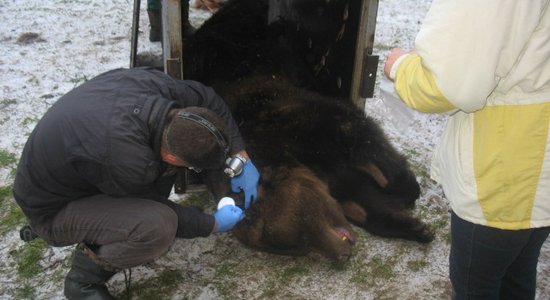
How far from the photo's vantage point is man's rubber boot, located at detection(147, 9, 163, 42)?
5320 mm

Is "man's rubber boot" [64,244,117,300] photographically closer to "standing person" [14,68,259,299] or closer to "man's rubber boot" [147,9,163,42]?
"standing person" [14,68,259,299]

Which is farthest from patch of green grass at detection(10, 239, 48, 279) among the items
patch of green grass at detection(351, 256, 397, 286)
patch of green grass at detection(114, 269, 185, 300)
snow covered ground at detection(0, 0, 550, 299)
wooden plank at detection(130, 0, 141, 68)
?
patch of green grass at detection(351, 256, 397, 286)

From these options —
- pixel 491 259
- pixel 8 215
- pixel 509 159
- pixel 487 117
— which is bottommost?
pixel 8 215

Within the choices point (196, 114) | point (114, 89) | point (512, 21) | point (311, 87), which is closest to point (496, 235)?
point (512, 21)

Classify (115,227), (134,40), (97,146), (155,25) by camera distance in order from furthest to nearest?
(155,25) → (134,40) → (115,227) → (97,146)

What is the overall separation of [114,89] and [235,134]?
72 centimetres

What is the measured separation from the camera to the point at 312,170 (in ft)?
9.65

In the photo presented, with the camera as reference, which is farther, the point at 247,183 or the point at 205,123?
the point at 247,183

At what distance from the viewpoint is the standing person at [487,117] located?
1283mm

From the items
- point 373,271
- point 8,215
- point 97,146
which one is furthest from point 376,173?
point 8,215

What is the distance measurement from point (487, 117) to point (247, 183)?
4.83ft

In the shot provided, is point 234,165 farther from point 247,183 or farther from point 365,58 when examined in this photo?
point 365,58

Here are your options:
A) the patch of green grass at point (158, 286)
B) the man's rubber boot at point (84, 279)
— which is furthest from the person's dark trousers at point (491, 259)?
the man's rubber boot at point (84, 279)

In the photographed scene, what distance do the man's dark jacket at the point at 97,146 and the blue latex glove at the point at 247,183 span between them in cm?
51
